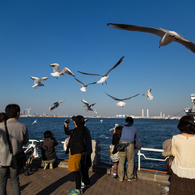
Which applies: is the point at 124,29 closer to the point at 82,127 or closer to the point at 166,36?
the point at 166,36

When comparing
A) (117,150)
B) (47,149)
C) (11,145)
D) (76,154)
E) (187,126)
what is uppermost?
(187,126)

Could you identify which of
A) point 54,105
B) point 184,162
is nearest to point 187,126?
point 184,162

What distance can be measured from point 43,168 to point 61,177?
1220 mm

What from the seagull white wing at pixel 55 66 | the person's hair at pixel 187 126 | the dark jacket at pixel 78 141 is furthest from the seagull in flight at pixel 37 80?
the person's hair at pixel 187 126

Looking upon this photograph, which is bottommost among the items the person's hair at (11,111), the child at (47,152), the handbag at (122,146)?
the child at (47,152)

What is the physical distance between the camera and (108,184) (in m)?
4.76

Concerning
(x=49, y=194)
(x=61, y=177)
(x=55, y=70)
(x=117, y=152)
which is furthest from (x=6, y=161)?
(x=55, y=70)

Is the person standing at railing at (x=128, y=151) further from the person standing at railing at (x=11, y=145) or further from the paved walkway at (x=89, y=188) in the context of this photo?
the person standing at railing at (x=11, y=145)

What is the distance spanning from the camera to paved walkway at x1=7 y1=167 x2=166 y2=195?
4324mm

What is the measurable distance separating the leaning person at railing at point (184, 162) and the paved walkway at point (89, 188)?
6.44 feet

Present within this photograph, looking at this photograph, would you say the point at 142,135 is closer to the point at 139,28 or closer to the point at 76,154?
the point at 76,154

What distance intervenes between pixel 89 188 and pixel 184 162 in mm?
2849

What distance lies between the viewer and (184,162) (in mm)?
2516

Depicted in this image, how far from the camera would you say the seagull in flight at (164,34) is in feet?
10.8
